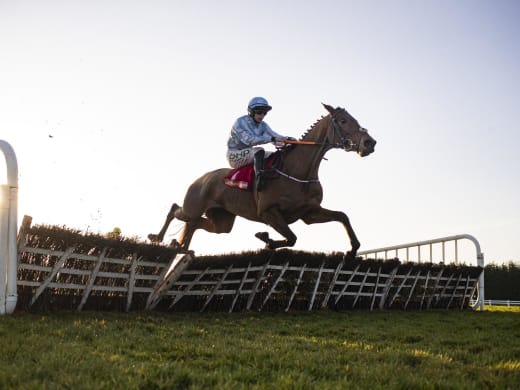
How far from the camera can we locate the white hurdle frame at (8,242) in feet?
19.2

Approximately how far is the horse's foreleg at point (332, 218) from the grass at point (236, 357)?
2.14 meters

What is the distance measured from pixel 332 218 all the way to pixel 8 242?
4315 millimetres

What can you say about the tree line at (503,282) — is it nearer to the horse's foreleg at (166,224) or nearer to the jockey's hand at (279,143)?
the horse's foreleg at (166,224)

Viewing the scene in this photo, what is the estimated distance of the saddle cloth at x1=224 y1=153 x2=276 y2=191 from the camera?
8.02m

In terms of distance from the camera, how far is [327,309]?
929 centimetres

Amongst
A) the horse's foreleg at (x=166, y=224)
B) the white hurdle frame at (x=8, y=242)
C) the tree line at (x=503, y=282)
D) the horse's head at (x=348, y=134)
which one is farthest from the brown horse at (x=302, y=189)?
the tree line at (x=503, y=282)

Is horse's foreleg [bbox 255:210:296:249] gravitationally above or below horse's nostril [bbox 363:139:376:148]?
below

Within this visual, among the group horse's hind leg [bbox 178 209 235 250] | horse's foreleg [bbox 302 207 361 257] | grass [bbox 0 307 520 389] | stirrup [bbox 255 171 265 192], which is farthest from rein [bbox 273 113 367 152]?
grass [bbox 0 307 520 389]

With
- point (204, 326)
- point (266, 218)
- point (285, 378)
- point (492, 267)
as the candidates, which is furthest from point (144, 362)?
point (492, 267)

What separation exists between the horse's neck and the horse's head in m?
0.15

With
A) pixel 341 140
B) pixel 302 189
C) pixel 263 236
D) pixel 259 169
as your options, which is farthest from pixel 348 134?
pixel 263 236

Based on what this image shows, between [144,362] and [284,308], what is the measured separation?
562cm

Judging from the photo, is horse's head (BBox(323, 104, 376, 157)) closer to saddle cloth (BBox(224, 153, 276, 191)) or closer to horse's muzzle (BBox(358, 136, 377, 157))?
horse's muzzle (BBox(358, 136, 377, 157))

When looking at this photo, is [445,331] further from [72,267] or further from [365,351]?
[72,267]
